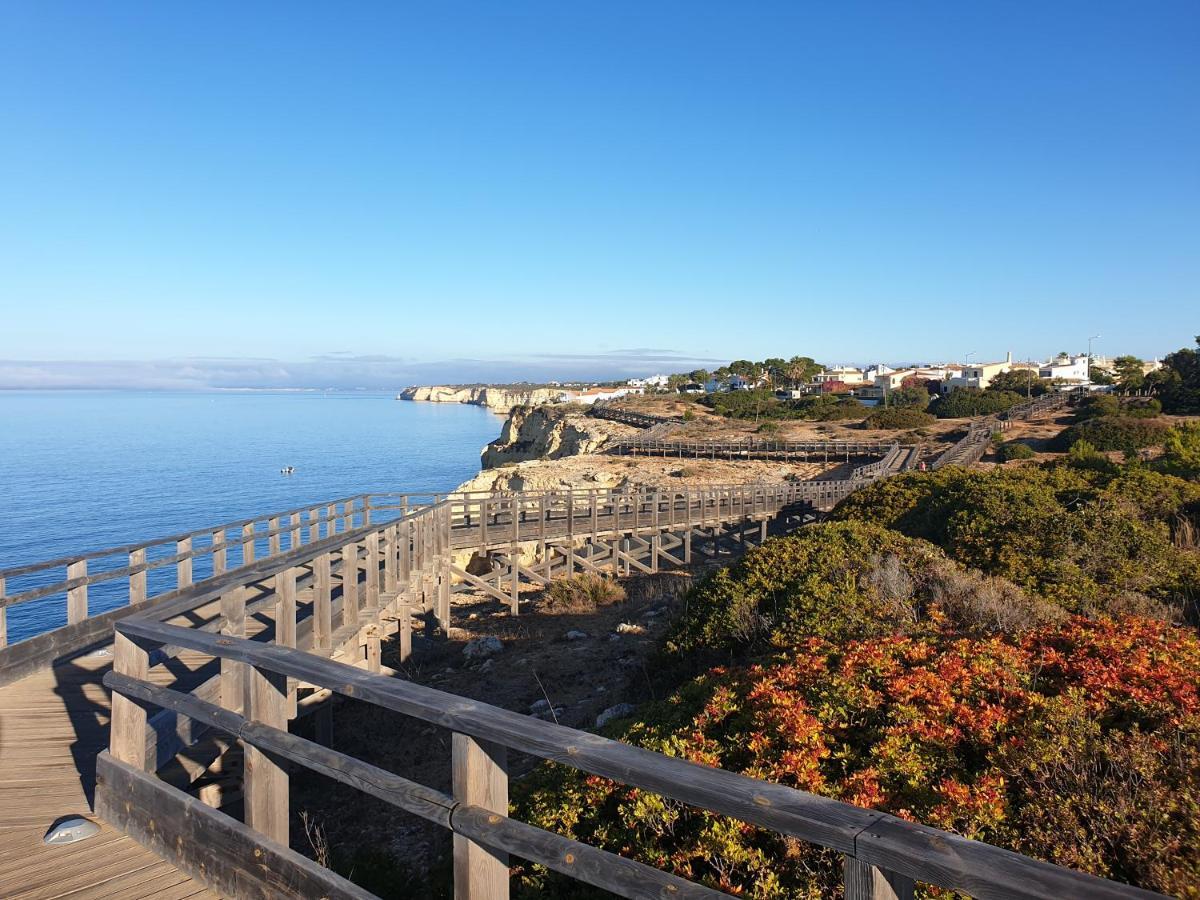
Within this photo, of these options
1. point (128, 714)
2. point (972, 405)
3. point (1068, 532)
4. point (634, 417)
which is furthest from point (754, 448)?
point (128, 714)

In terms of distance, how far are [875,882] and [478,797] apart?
141 centimetres

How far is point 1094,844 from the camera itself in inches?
139

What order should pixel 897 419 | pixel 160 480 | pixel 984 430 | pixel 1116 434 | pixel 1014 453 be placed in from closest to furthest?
pixel 1014 453
pixel 1116 434
pixel 984 430
pixel 897 419
pixel 160 480

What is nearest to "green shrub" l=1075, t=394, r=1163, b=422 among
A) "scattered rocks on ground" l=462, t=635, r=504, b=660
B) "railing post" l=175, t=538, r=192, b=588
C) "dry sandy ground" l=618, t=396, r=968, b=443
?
"dry sandy ground" l=618, t=396, r=968, b=443

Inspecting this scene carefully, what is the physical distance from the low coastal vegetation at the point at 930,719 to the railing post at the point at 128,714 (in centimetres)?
227

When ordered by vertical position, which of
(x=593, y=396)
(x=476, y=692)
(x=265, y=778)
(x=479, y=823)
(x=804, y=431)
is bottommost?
(x=476, y=692)

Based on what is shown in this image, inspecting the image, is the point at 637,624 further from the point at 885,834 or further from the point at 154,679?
the point at 885,834

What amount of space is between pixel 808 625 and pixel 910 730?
2848 mm

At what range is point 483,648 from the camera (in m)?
13.6

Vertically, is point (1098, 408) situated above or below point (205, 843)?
above

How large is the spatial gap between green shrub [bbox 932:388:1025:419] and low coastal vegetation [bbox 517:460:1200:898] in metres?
60.4

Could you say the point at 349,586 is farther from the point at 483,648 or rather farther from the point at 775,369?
the point at 775,369

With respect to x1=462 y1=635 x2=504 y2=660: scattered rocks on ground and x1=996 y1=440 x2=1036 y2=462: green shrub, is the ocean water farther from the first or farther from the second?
x1=996 y1=440 x2=1036 y2=462: green shrub

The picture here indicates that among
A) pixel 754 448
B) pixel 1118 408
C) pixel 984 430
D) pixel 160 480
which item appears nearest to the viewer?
pixel 984 430
